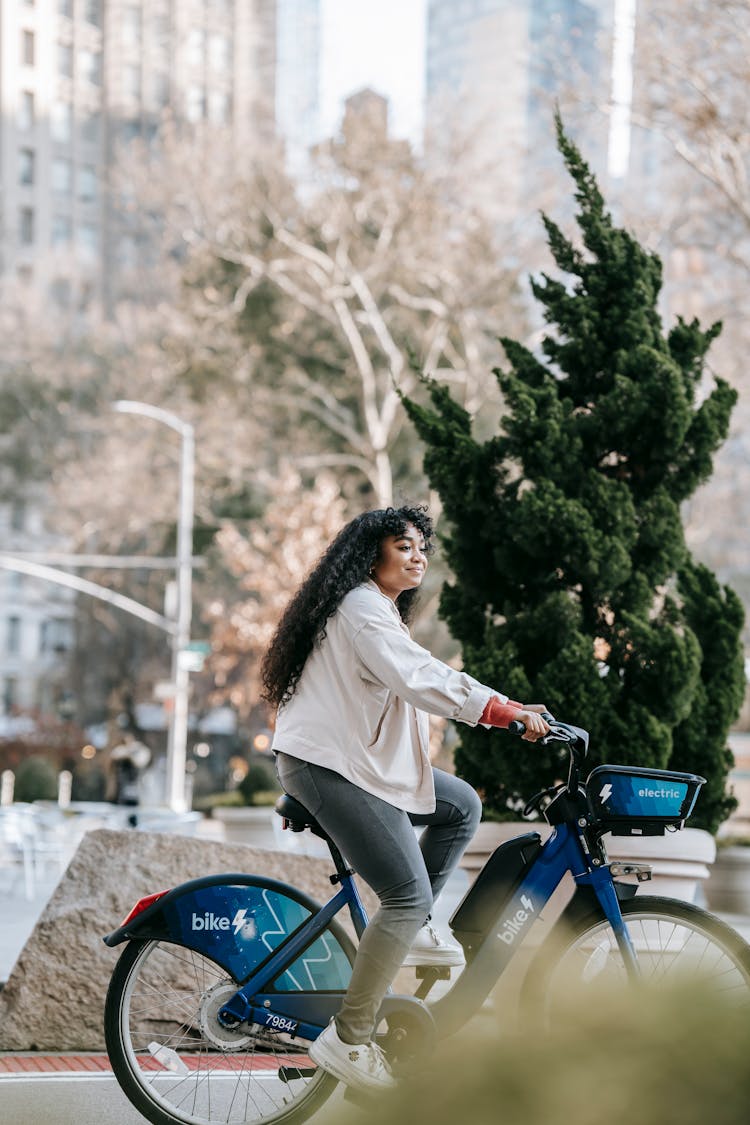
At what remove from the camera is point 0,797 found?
132 ft

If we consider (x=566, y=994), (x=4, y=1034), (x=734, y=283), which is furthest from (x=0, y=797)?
(x=566, y=994)

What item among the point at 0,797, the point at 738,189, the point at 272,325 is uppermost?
the point at 738,189

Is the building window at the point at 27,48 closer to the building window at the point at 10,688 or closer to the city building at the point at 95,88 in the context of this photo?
the city building at the point at 95,88

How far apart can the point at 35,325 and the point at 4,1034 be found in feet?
153

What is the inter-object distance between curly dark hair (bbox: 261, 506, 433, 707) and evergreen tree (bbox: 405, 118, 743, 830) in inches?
93.3

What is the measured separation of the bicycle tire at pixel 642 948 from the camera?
4.20 m

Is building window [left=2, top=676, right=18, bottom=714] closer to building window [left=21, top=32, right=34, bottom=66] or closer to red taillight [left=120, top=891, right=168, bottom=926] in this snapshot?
building window [left=21, top=32, right=34, bottom=66]

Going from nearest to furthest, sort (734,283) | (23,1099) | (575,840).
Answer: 1. (575,840)
2. (23,1099)
3. (734,283)

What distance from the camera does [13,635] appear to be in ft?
267

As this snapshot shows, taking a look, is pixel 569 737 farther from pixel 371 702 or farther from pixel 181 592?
pixel 181 592

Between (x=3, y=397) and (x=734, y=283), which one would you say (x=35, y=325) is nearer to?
(x=3, y=397)

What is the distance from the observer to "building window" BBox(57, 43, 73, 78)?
91.1m

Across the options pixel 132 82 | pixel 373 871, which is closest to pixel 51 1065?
pixel 373 871

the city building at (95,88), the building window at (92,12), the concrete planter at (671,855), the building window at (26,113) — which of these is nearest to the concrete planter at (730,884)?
the concrete planter at (671,855)
